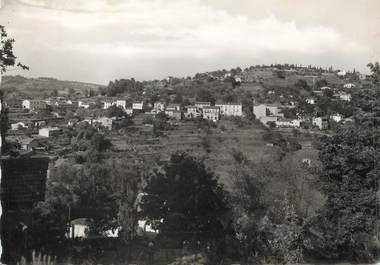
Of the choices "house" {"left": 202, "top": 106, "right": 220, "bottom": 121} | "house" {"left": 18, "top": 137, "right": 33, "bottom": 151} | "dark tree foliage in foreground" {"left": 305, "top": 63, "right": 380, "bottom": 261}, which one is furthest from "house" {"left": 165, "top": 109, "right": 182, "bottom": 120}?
"dark tree foliage in foreground" {"left": 305, "top": 63, "right": 380, "bottom": 261}

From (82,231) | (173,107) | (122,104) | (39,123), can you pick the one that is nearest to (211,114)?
(173,107)

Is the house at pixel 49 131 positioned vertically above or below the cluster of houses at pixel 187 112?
below

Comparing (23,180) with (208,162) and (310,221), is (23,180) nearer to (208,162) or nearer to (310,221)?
(208,162)

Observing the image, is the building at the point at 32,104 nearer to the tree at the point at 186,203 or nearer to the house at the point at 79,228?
the house at the point at 79,228

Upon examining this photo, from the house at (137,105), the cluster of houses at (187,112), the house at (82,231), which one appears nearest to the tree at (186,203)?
the house at (82,231)

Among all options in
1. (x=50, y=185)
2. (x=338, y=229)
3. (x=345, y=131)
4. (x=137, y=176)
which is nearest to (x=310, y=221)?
(x=338, y=229)

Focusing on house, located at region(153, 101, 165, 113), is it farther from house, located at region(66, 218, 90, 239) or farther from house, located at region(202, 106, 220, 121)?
house, located at region(66, 218, 90, 239)
